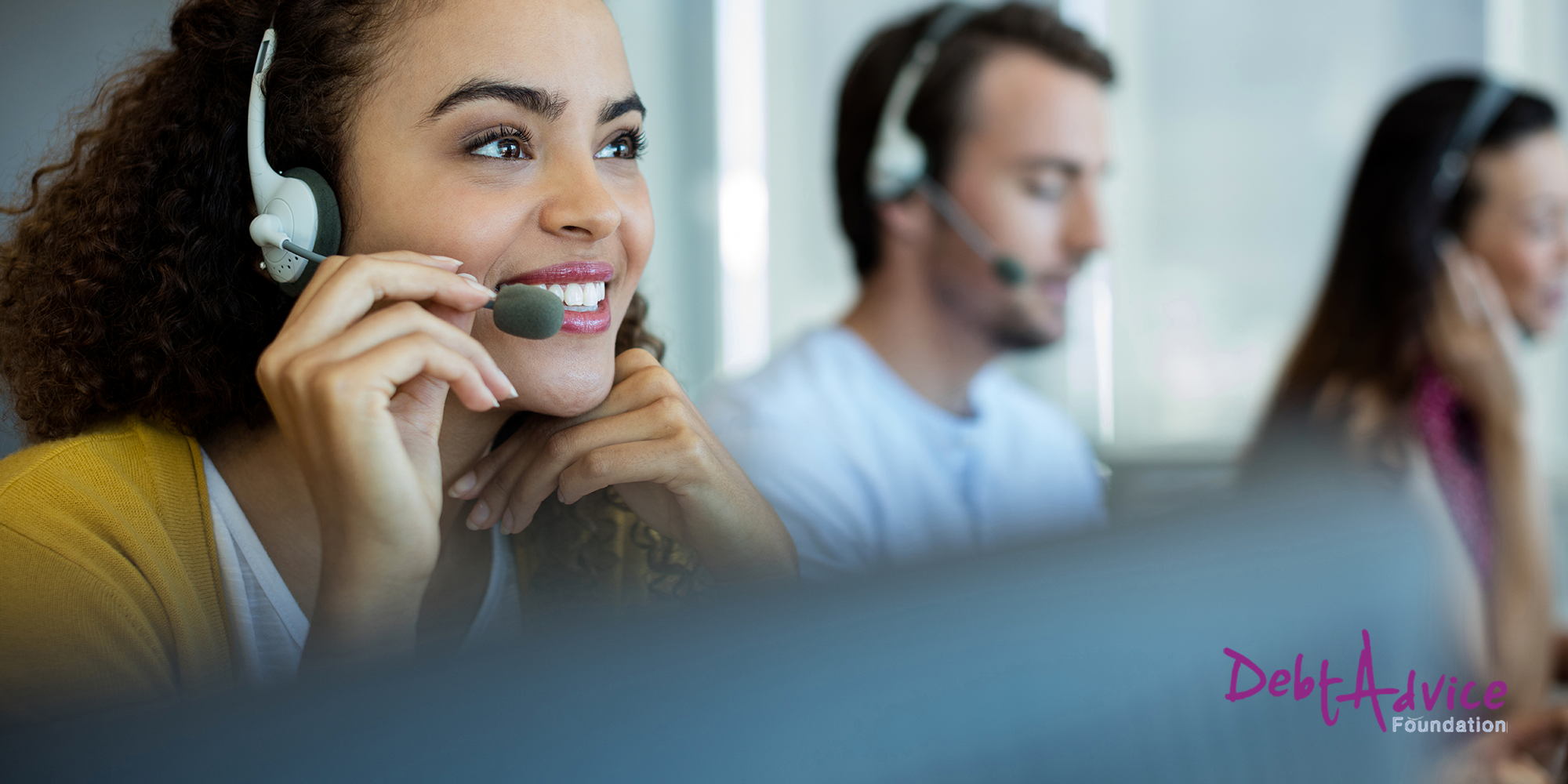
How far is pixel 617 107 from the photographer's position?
25.8 inches

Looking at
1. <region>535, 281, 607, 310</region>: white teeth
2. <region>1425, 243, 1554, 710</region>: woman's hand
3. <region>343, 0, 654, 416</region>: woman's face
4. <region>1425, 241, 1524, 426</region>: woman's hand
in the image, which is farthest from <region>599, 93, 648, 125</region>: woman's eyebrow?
<region>1425, 241, 1524, 426</region>: woman's hand

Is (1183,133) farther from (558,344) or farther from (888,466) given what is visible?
(558,344)

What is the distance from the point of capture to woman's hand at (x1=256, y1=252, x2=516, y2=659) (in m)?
0.55

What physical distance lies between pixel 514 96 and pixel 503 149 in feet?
0.11

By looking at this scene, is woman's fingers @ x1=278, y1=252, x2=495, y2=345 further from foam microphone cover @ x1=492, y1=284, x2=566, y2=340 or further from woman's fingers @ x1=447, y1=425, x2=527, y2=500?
woman's fingers @ x1=447, y1=425, x2=527, y2=500

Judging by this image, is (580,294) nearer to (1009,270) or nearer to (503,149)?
(503,149)

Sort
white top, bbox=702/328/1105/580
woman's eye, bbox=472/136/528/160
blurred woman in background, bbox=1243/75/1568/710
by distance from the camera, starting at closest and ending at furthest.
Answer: woman's eye, bbox=472/136/528/160 < white top, bbox=702/328/1105/580 < blurred woman in background, bbox=1243/75/1568/710

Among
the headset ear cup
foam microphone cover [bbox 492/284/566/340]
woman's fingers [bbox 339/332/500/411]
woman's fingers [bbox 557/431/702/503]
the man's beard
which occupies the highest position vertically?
the headset ear cup

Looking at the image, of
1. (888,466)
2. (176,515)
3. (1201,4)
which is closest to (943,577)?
(176,515)

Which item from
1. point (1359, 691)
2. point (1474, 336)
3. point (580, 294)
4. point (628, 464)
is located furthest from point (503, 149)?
point (1474, 336)

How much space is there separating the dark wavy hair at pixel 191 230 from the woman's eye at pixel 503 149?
0.10 meters

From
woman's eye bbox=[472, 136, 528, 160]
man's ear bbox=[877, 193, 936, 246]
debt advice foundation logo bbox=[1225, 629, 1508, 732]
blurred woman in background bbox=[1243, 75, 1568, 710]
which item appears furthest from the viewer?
man's ear bbox=[877, 193, 936, 246]

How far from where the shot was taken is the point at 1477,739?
101 centimetres

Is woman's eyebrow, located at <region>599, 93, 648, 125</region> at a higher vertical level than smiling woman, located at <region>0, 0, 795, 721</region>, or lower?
higher
